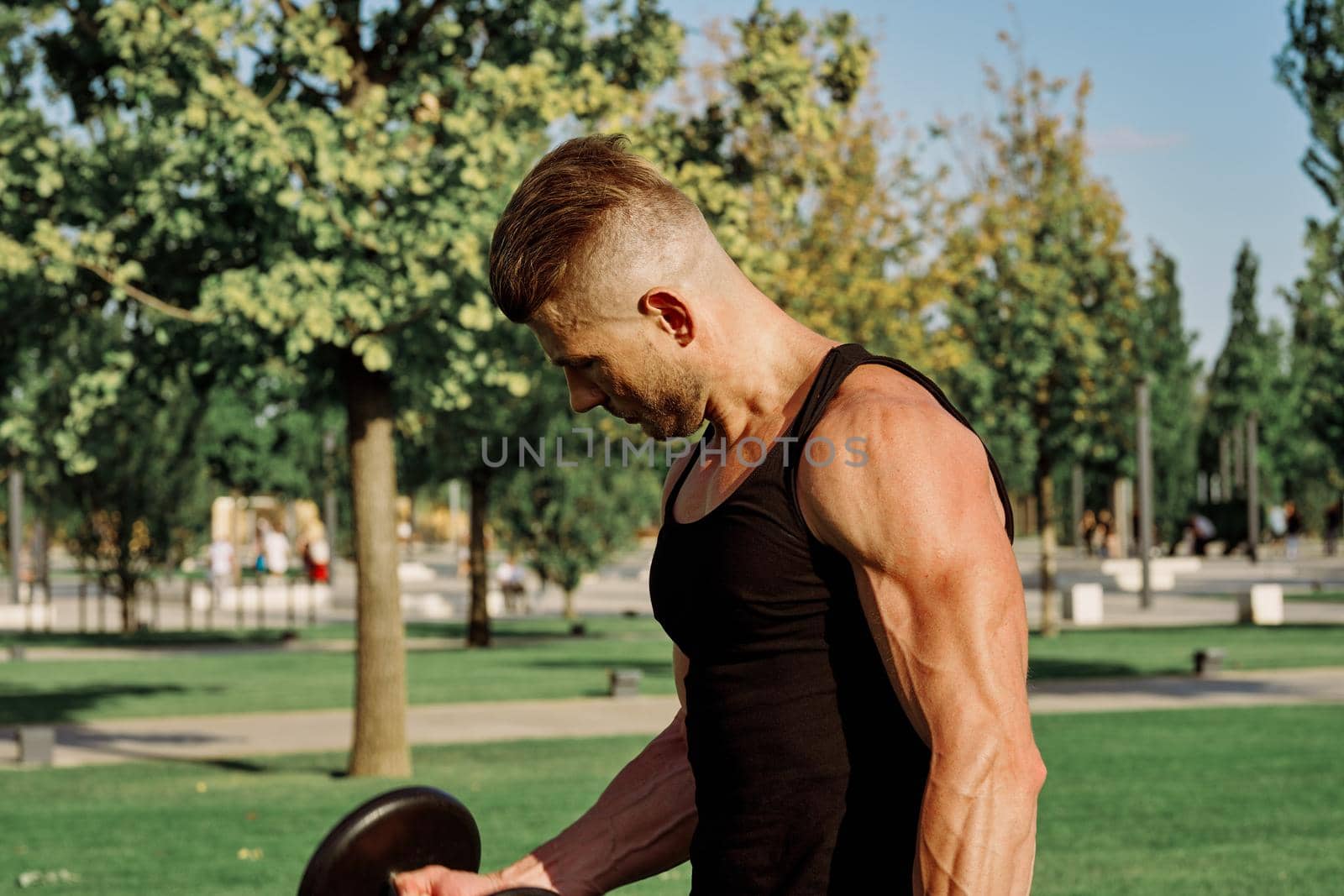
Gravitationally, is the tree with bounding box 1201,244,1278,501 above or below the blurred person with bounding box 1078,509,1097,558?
above

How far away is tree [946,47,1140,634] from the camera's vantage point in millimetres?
24938

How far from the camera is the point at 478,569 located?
25.4m

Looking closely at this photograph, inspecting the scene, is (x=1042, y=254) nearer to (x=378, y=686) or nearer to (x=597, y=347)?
(x=378, y=686)

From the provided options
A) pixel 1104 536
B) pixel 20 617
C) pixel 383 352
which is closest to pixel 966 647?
pixel 383 352

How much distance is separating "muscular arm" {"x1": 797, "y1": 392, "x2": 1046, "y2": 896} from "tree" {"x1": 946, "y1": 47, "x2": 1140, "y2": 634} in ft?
75.6

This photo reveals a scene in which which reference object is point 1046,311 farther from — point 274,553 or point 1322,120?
point 274,553

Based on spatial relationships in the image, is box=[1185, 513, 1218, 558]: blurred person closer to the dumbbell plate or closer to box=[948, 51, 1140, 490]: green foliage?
box=[948, 51, 1140, 490]: green foliage

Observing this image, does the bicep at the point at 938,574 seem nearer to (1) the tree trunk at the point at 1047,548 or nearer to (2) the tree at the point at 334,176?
(2) the tree at the point at 334,176

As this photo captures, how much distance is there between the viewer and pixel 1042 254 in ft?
84.2

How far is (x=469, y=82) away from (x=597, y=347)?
1010cm

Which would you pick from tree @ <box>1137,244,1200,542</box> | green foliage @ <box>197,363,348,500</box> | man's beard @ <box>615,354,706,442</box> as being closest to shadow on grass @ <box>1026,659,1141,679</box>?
man's beard @ <box>615,354,706,442</box>

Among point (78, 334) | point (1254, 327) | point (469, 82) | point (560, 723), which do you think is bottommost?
point (560, 723)

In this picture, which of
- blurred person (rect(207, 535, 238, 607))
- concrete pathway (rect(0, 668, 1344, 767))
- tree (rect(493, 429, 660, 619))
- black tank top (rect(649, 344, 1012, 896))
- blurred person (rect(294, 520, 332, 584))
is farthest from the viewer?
blurred person (rect(294, 520, 332, 584))

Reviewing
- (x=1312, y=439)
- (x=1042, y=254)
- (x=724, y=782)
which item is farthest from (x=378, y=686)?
(x=1312, y=439)
